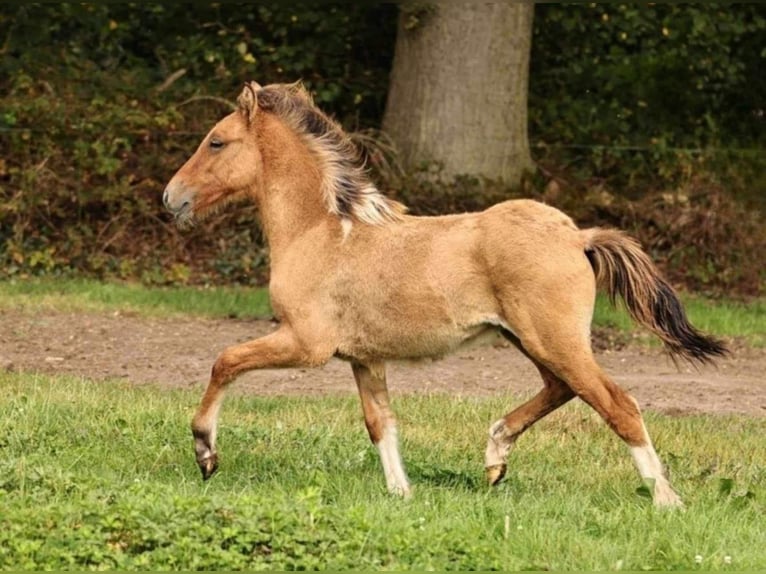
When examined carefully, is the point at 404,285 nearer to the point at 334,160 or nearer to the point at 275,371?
the point at 334,160

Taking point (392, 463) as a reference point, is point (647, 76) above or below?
above

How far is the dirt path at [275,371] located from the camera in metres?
10.9

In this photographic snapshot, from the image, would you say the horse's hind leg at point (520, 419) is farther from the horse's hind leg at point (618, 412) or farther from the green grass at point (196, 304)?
the green grass at point (196, 304)

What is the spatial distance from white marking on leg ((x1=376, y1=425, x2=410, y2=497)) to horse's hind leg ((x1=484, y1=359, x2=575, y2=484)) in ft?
1.49

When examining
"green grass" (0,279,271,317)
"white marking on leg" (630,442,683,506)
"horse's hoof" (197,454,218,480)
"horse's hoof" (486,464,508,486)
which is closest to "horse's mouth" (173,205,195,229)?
"horse's hoof" (197,454,218,480)

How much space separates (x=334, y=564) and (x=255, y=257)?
9.23 m

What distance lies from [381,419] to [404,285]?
73cm

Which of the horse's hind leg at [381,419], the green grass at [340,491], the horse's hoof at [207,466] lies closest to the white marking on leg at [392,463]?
the horse's hind leg at [381,419]

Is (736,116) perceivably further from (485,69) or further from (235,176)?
(235,176)

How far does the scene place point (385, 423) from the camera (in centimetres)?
800

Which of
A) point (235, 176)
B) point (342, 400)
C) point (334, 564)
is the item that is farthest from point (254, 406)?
point (334, 564)

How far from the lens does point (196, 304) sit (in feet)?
45.0

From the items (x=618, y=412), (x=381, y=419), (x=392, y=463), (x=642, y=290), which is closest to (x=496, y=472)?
(x=392, y=463)

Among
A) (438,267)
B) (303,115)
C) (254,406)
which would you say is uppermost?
(303,115)
